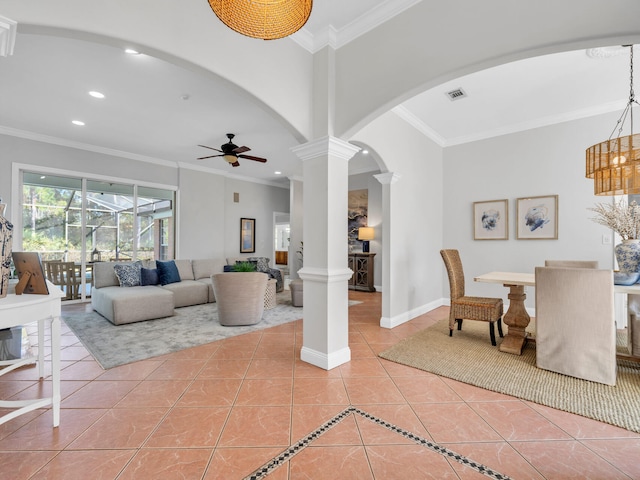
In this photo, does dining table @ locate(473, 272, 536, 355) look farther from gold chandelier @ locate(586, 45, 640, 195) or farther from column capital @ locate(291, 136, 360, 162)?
column capital @ locate(291, 136, 360, 162)

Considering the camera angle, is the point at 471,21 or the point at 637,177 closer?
the point at 471,21

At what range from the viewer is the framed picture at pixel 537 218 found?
→ 13.8ft

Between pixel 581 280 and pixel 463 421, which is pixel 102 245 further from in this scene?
pixel 581 280

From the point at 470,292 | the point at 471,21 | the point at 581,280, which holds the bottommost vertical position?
the point at 470,292

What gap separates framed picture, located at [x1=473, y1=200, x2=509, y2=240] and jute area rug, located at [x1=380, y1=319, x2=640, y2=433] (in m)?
1.87

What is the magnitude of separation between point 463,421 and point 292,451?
42.8 inches

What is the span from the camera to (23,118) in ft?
14.0

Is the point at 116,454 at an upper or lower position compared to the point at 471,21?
lower

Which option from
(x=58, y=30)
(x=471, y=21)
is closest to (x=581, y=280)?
(x=471, y=21)

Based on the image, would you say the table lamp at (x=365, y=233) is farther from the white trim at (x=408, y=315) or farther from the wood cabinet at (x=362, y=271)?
the white trim at (x=408, y=315)

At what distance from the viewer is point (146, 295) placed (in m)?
4.22

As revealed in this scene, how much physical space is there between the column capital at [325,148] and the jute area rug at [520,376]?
6.57 feet

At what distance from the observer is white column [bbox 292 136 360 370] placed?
2.61 m

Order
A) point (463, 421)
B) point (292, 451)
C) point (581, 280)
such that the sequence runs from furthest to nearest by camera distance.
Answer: point (581, 280) < point (463, 421) < point (292, 451)
